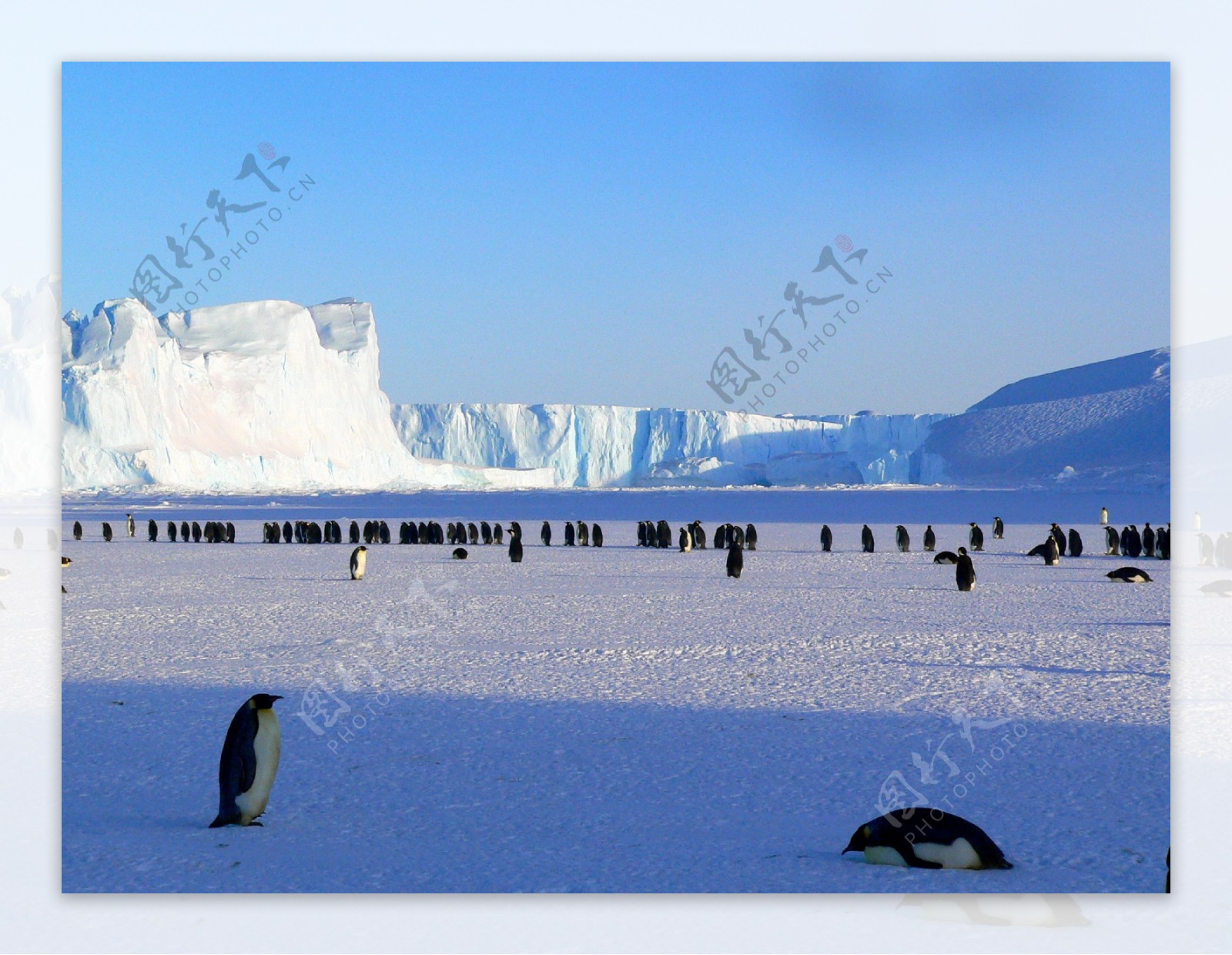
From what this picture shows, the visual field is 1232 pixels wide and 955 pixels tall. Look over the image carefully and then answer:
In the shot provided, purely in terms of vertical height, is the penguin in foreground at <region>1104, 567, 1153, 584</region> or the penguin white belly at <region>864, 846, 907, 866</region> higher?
the penguin in foreground at <region>1104, 567, 1153, 584</region>

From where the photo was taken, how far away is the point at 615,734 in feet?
14.7

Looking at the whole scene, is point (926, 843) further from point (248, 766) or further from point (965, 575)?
point (965, 575)

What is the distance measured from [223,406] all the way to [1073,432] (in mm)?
40381

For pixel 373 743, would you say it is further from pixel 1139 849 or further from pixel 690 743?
pixel 1139 849

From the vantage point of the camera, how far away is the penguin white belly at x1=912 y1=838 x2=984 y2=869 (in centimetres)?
297

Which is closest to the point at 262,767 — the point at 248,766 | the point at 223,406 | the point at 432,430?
the point at 248,766

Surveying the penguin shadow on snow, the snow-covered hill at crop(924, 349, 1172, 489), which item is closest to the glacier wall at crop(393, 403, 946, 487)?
the snow-covered hill at crop(924, 349, 1172, 489)

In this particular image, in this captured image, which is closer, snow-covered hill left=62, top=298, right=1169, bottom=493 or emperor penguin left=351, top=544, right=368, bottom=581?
emperor penguin left=351, top=544, right=368, bottom=581

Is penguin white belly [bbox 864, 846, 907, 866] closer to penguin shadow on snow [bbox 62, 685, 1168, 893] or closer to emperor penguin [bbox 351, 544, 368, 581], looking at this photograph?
penguin shadow on snow [bbox 62, 685, 1168, 893]

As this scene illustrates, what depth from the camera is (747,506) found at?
1555 inches

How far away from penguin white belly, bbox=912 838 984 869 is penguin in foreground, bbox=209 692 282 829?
1856mm

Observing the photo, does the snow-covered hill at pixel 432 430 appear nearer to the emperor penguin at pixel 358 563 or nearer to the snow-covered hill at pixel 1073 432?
the snow-covered hill at pixel 1073 432

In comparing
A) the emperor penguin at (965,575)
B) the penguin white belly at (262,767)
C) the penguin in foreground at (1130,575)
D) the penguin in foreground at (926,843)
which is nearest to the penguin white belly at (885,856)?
the penguin in foreground at (926,843)

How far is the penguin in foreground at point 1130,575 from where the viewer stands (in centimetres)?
1147
